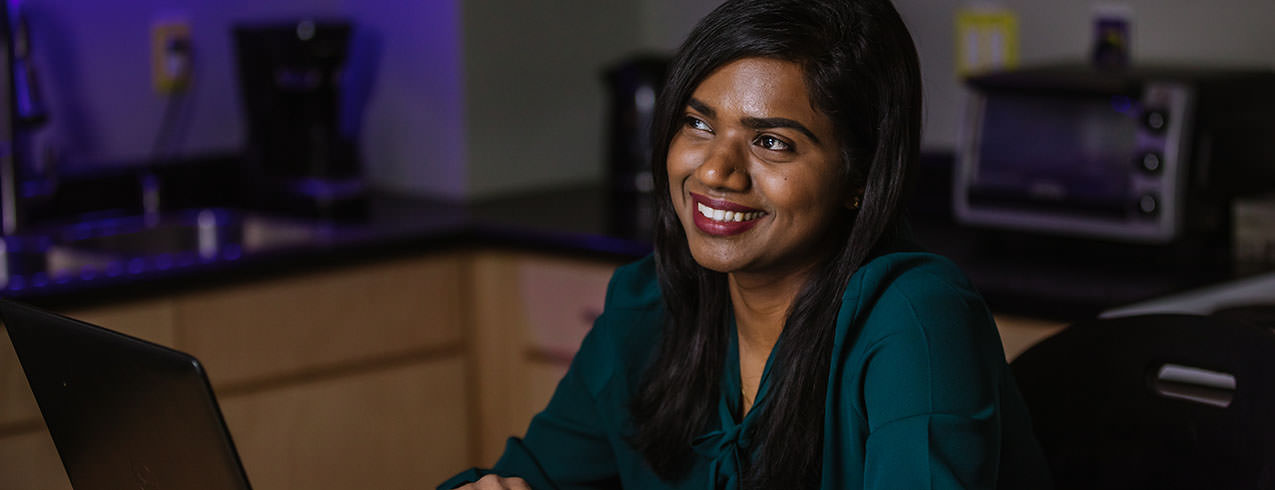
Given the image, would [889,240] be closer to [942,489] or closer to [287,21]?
[942,489]

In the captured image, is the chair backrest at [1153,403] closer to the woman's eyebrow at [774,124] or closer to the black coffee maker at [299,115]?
the woman's eyebrow at [774,124]

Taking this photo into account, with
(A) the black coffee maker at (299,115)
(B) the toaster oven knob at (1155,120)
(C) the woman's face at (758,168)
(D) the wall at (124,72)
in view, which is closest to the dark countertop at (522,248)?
(A) the black coffee maker at (299,115)

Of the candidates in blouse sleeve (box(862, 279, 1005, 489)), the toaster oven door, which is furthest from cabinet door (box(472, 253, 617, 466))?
blouse sleeve (box(862, 279, 1005, 489))

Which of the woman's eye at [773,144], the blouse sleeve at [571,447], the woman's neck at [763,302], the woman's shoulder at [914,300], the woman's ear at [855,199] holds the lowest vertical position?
the blouse sleeve at [571,447]

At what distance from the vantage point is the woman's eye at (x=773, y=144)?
1247 millimetres

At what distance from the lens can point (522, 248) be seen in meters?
2.75

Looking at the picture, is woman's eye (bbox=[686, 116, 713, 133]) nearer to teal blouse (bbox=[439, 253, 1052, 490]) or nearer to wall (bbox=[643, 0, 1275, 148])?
teal blouse (bbox=[439, 253, 1052, 490])

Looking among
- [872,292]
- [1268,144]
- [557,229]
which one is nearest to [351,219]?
[557,229]

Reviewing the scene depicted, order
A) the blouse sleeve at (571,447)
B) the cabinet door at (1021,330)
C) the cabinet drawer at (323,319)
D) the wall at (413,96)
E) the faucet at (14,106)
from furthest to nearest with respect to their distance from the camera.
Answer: the wall at (413,96), the cabinet drawer at (323,319), the faucet at (14,106), the cabinet door at (1021,330), the blouse sleeve at (571,447)

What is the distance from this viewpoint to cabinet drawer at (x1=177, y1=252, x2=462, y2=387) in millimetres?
2479

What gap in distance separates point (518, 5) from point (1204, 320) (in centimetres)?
206

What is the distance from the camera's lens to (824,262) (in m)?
1.34

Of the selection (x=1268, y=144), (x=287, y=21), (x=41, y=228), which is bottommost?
(x=41, y=228)

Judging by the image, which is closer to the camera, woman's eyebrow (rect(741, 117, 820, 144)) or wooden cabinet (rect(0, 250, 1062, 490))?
woman's eyebrow (rect(741, 117, 820, 144))
